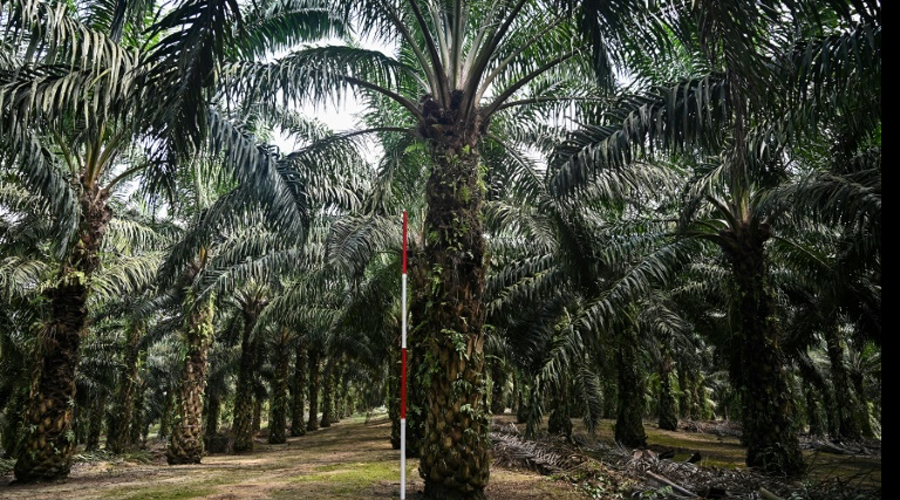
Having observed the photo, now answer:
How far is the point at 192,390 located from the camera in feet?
50.4

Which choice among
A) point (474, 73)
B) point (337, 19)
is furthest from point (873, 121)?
point (337, 19)

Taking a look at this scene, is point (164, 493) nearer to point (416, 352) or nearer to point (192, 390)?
point (416, 352)

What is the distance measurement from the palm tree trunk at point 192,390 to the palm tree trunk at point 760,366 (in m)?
11.5

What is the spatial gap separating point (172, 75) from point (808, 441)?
17253 mm

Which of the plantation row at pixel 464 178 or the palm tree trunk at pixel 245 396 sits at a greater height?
the plantation row at pixel 464 178

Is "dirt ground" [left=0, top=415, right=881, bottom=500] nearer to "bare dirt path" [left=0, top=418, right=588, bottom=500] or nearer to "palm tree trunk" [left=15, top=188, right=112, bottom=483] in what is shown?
"bare dirt path" [left=0, top=418, right=588, bottom=500]

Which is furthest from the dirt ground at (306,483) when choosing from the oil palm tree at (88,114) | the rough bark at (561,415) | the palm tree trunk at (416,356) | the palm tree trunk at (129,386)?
the palm tree trunk at (129,386)

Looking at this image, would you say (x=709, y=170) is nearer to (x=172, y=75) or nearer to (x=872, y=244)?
(x=872, y=244)

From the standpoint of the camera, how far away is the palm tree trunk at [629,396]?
1586 centimetres

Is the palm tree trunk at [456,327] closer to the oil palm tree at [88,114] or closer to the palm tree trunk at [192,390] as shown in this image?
the oil palm tree at [88,114]

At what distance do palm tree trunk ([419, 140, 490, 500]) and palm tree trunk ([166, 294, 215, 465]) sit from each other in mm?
9397

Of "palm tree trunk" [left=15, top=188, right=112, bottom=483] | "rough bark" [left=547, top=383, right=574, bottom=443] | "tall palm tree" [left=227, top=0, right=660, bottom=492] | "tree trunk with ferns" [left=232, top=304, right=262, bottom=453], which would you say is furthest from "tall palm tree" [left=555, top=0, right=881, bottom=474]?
"tree trunk with ferns" [left=232, top=304, right=262, bottom=453]

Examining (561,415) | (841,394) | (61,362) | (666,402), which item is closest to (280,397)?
(561,415)

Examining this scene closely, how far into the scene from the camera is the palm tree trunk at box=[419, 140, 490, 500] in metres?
6.86
